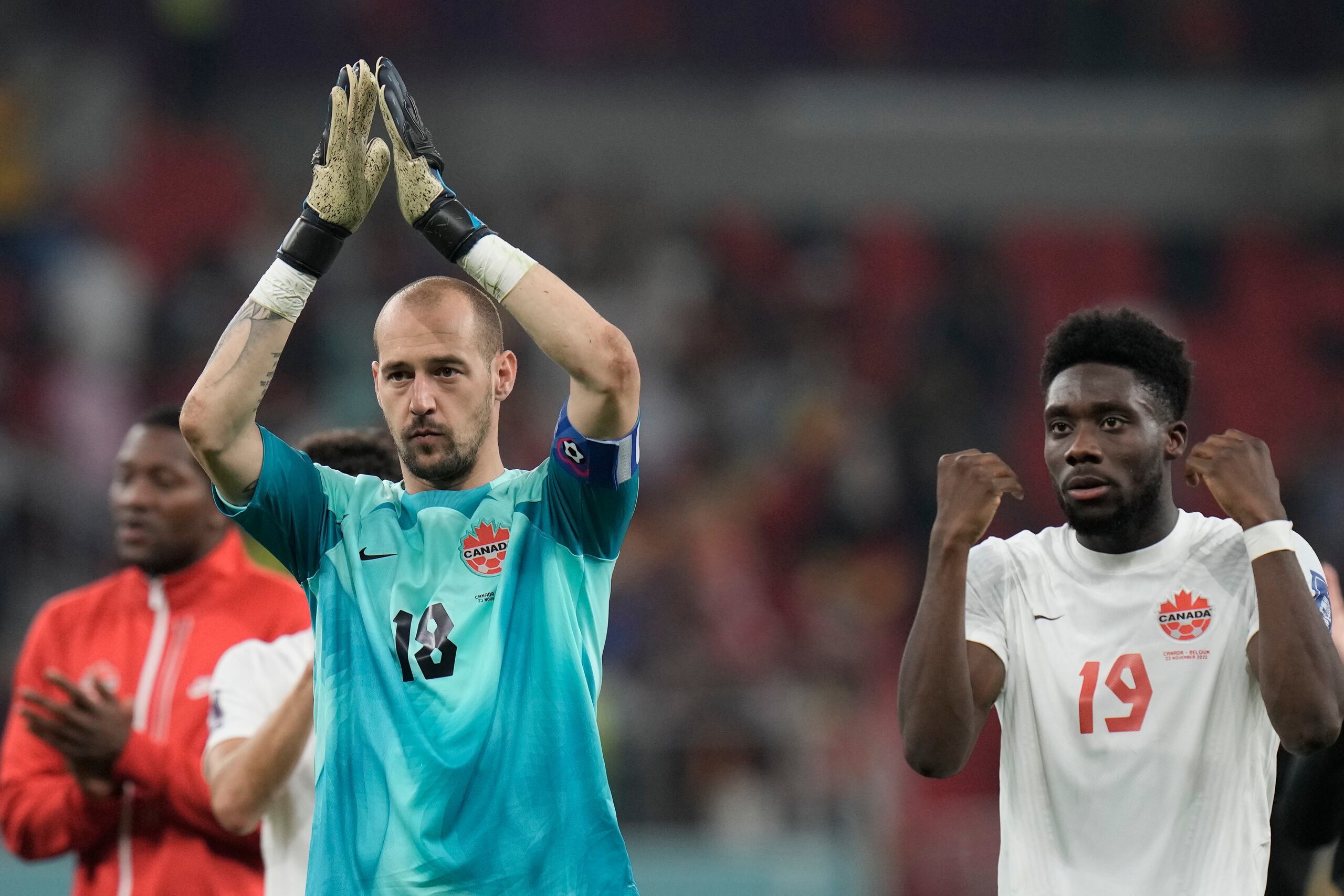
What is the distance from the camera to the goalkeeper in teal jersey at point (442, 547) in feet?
11.7

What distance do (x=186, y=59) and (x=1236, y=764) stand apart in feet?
49.5

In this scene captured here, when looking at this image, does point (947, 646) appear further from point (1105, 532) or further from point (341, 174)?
point (341, 174)

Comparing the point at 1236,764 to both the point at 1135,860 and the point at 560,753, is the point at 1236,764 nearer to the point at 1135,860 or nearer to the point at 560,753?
the point at 1135,860

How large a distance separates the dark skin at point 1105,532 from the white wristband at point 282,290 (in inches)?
62.8

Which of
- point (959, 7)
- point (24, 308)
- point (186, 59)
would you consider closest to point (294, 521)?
point (24, 308)

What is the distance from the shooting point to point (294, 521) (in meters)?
3.85

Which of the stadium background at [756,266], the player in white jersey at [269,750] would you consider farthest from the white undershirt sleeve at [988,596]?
the stadium background at [756,266]

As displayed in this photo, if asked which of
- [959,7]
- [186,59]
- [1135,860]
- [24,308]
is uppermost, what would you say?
[959,7]

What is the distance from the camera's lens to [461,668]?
3.67 m

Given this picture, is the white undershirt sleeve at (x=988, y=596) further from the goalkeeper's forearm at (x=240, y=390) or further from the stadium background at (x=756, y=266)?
the stadium background at (x=756, y=266)

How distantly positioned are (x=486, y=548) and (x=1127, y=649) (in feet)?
5.00

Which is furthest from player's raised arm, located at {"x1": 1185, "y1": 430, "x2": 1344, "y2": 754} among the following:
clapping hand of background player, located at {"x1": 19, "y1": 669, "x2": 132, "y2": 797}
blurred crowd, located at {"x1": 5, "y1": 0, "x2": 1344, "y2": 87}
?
blurred crowd, located at {"x1": 5, "y1": 0, "x2": 1344, "y2": 87}

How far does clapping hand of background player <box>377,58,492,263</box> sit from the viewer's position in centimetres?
378

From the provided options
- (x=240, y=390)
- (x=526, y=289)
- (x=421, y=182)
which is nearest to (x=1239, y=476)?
(x=526, y=289)
